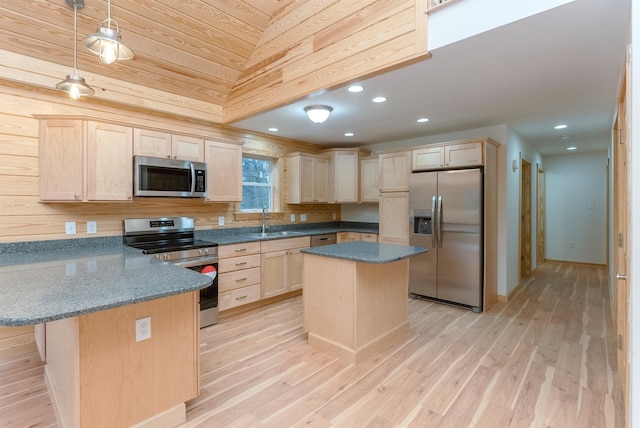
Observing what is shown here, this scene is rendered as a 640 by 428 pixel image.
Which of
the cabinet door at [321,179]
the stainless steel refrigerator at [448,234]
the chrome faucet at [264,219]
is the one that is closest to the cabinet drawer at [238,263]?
the chrome faucet at [264,219]

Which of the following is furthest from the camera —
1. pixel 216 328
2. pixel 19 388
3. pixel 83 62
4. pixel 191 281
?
pixel 216 328

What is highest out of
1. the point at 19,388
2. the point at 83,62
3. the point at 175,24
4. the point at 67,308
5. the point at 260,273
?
the point at 175,24

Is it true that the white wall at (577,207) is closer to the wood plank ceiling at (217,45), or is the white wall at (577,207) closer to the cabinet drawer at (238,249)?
the wood plank ceiling at (217,45)

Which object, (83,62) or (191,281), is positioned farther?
(83,62)

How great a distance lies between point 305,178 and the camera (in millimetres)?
5023

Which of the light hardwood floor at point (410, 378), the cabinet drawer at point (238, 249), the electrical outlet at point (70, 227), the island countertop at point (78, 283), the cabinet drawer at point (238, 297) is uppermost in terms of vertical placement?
the electrical outlet at point (70, 227)

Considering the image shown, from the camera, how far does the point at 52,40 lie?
2.64 m

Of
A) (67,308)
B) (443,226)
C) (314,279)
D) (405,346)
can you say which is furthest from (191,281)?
(443,226)

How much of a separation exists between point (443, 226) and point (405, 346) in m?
1.76

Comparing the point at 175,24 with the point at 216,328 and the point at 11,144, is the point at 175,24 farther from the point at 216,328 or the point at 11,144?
the point at 216,328

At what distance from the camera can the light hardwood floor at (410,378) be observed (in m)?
1.98

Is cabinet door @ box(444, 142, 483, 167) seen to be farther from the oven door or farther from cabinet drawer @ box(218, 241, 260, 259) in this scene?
the oven door

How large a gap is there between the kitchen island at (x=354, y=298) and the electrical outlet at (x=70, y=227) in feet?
7.31

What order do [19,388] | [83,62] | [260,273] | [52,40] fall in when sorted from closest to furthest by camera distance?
[19,388]
[52,40]
[83,62]
[260,273]
